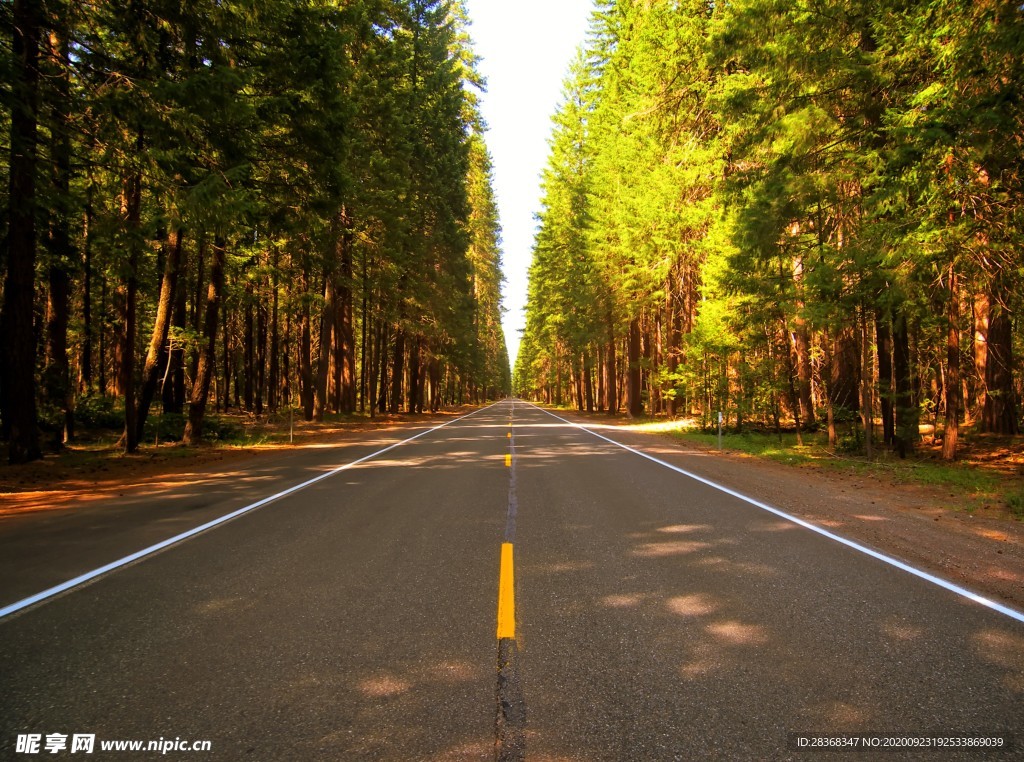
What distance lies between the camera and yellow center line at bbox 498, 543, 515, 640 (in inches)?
148

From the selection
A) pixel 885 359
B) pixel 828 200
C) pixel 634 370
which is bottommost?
pixel 885 359

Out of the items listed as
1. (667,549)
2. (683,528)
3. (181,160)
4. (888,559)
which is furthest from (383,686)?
(181,160)

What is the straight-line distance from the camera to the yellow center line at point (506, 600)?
12.3 ft

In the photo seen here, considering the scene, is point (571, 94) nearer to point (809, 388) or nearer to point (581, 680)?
point (809, 388)

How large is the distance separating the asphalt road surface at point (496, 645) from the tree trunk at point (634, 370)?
86.2 ft

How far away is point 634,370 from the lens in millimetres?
33125

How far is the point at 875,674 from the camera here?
127 inches

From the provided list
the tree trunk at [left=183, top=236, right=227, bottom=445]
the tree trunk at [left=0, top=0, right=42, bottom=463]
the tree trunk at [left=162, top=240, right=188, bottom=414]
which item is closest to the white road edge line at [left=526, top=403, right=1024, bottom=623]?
the tree trunk at [left=0, top=0, right=42, bottom=463]

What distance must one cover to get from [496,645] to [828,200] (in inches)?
531

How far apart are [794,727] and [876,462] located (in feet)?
42.4

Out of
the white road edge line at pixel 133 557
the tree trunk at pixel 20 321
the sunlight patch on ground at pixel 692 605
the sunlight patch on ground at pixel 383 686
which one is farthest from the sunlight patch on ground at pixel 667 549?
the tree trunk at pixel 20 321

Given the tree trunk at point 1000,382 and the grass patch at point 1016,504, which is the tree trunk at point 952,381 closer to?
the tree trunk at point 1000,382

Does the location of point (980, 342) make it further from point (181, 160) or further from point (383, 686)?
point (181, 160)

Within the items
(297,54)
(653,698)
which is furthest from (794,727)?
(297,54)
